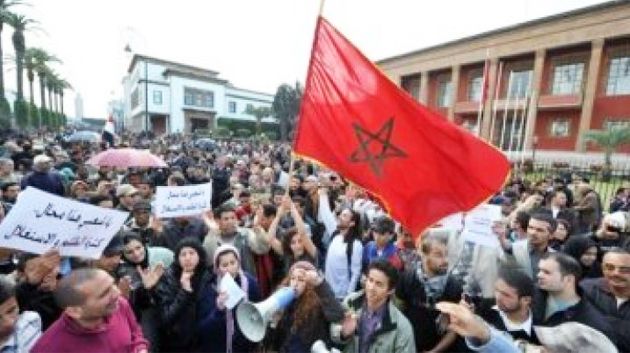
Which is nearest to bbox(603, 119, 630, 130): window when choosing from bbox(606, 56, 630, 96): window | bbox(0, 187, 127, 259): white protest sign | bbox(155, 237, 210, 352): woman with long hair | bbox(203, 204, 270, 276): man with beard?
bbox(606, 56, 630, 96): window

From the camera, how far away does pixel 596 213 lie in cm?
873

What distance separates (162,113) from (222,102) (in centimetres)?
1037

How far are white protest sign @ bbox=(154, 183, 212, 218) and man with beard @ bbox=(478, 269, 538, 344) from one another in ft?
10.9

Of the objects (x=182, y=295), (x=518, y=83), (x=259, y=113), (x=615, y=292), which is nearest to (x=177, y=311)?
(x=182, y=295)

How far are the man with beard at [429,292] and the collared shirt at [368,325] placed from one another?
1.67 ft

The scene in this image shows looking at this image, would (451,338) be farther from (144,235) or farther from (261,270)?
(144,235)

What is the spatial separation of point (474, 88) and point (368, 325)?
39619 mm

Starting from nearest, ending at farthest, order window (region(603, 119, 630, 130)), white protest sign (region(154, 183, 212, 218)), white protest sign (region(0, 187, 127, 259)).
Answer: white protest sign (region(0, 187, 127, 259))
white protest sign (region(154, 183, 212, 218))
window (region(603, 119, 630, 130))

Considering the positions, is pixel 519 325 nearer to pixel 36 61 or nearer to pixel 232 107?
pixel 36 61

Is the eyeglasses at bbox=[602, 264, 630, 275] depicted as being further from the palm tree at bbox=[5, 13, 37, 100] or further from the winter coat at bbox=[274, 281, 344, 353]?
the palm tree at bbox=[5, 13, 37, 100]

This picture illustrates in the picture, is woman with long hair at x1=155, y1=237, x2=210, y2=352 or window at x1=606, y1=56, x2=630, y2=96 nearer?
woman with long hair at x1=155, y1=237, x2=210, y2=352

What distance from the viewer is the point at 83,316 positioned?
8.81 feet

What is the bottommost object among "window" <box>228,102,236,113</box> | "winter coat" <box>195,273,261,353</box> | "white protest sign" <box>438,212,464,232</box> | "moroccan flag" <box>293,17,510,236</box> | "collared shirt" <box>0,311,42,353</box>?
"winter coat" <box>195,273,261,353</box>

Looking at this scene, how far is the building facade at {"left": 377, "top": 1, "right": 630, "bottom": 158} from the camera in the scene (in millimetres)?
29250
